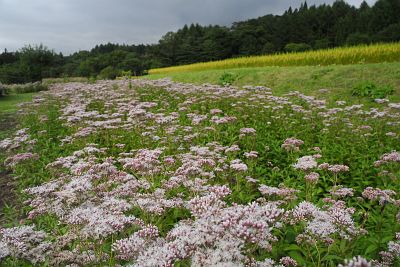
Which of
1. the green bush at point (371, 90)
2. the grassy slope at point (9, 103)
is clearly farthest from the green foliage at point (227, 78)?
the grassy slope at point (9, 103)

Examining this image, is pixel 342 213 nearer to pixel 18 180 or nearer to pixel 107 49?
pixel 18 180

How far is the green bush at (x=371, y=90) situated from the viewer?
43.0 feet

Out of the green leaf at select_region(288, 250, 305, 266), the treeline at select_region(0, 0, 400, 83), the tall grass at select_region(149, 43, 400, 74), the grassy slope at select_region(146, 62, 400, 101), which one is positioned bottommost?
the green leaf at select_region(288, 250, 305, 266)

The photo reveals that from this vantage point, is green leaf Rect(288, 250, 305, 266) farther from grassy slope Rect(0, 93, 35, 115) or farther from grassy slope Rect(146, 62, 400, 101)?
grassy slope Rect(0, 93, 35, 115)

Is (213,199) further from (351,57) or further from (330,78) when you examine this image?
(351,57)

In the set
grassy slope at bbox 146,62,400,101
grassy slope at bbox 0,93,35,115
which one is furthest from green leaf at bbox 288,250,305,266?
grassy slope at bbox 0,93,35,115

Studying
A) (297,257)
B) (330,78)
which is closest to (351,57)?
(330,78)

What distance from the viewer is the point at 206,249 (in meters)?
2.57

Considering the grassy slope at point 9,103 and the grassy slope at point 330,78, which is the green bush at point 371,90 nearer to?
the grassy slope at point 330,78

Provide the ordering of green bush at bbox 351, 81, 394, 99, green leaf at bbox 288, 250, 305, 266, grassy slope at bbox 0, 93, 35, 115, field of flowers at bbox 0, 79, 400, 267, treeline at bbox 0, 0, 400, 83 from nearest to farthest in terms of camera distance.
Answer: field of flowers at bbox 0, 79, 400, 267 → green leaf at bbox 288, 250, 305, 266 → green bush at bbox 351, 81, 394, 99 → grassy slope at bbox 0, 93, 35, 115 → treeline at bbox 0, 0, 400, 83

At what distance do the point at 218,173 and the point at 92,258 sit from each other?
2800 millimetres

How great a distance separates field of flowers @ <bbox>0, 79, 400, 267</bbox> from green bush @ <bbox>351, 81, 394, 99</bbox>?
4.20m

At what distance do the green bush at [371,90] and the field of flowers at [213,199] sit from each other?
13.8 feet

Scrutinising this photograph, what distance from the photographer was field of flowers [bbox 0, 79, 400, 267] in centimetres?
282
